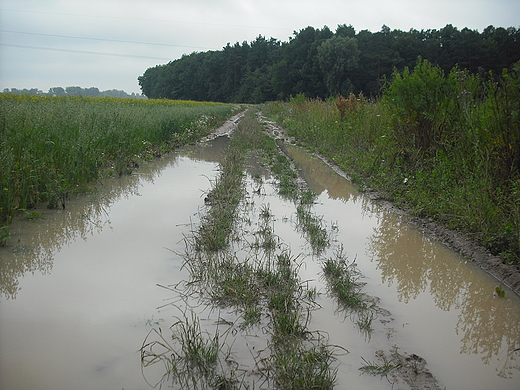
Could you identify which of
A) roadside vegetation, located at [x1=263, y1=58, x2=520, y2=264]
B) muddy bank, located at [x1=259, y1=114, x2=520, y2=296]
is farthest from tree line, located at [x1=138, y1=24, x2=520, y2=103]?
muddy bank, located at [x1=259, y1=114, x2=520, y2=296]

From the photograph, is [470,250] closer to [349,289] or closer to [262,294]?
[349,289]

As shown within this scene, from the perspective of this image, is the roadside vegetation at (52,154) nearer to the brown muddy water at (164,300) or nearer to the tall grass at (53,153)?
the tall grass at (53,153)

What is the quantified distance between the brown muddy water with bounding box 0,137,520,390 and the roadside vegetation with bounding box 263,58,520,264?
641mm

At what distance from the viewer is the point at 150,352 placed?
2.92 meters

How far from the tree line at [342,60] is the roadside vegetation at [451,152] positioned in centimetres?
3537

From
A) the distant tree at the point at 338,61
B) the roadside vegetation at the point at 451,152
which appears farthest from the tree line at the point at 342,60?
the roadside vegetation at the point at 451,152

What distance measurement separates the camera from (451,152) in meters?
7.62

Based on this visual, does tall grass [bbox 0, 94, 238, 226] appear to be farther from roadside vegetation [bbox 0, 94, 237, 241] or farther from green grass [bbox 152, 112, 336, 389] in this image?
green grass [bbox 152, 112, 336, 389]

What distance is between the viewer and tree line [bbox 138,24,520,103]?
2143 inches

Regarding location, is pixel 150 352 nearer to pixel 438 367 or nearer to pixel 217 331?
pixel 217 331

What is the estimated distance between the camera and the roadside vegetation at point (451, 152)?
5570mm

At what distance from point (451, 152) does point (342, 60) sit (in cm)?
5904

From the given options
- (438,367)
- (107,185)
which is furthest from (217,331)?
(107,185)

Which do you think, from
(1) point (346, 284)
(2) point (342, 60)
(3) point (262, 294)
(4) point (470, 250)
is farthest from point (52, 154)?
(2) point (342, 60)
